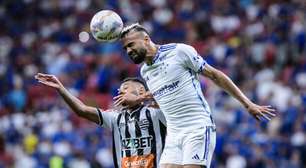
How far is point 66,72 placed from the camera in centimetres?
2078

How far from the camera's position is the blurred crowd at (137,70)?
53.7ft

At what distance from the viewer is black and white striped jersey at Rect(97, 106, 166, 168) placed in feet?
30.9

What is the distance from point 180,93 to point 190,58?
0.33 m

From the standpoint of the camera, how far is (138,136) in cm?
948

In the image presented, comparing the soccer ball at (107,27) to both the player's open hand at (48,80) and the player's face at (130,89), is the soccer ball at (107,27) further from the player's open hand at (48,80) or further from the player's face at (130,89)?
the player's open hand at (48,80)

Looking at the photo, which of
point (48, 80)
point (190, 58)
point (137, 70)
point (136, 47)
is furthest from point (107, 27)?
point (137, 70)

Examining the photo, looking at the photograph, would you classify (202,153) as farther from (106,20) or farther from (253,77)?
(253,77)

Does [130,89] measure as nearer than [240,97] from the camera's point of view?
No

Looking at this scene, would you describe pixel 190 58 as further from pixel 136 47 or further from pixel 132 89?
pixel 132 89

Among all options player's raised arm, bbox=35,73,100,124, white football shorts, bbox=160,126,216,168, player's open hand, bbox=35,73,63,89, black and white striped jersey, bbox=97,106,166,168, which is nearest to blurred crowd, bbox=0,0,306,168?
black and white striped jersey, bbox=97,106,166,168

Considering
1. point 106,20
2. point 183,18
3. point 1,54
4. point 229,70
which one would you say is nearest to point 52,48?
point 1,54

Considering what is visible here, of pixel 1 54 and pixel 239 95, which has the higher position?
pixel 1 54

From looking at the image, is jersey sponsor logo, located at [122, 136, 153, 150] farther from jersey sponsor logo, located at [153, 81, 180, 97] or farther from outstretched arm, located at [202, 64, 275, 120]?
outstretched arm, located at [202, 64, 275, 120]

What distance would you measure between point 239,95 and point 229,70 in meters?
9.88
